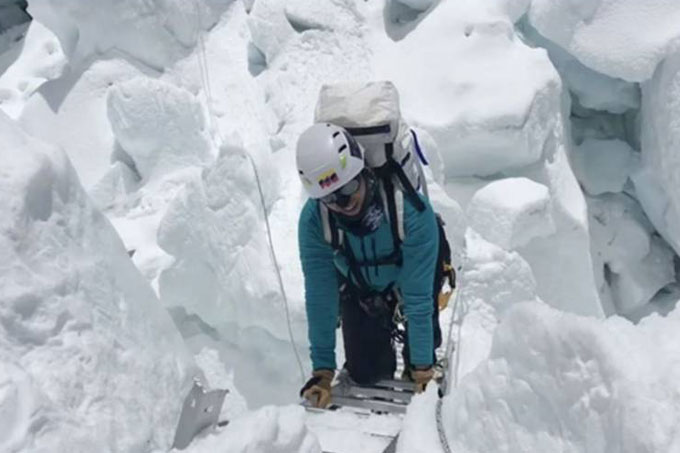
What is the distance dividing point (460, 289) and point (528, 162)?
1.15 meters

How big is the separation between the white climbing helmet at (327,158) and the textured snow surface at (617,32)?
3015mm

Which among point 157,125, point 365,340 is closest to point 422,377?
point 365,340

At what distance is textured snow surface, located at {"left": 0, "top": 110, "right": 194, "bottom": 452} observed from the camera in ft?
5.46

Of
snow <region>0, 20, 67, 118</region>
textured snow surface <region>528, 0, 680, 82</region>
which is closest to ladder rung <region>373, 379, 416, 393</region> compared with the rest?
textured snow surface <region>528, 0, 680, 82</region>

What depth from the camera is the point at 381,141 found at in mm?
2170

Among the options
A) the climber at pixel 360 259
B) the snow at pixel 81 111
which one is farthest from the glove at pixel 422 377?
the snow at pixel 81 111

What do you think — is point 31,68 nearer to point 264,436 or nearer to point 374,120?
point 374,120

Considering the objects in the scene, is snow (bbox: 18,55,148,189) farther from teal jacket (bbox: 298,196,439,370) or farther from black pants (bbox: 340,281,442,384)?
teal jacket (bbox: 298,196,439,370)

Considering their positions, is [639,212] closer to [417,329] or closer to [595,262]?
[595,262]

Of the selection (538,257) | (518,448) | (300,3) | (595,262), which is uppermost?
(518,448)

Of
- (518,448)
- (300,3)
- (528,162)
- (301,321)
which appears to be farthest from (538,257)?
(518,448)

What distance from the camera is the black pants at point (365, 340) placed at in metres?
2.53

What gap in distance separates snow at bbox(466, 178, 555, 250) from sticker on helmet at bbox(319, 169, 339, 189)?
2.20 meters

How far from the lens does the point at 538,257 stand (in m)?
4.51
